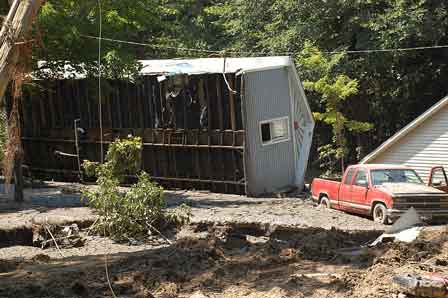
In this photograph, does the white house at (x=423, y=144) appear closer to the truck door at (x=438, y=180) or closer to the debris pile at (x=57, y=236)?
the truck door at (x=438, y=180)

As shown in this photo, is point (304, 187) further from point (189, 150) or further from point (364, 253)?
point (364, 253)

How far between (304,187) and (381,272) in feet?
51.1

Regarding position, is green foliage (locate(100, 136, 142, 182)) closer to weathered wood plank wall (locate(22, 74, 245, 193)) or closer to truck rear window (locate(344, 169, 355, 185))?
weathered wood plank wall (locate(22, 74, 245, 193))

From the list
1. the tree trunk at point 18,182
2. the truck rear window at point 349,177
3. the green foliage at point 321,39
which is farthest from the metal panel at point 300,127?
the tree trunk at point 18,182

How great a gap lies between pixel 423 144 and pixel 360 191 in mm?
7831

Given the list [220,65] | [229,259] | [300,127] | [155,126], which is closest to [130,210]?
[229,259]

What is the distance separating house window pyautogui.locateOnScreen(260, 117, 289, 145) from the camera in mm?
26938

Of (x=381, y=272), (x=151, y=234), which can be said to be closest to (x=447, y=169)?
(x=151, y=234)

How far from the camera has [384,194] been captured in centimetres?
2000

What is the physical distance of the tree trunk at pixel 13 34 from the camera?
36.1ft

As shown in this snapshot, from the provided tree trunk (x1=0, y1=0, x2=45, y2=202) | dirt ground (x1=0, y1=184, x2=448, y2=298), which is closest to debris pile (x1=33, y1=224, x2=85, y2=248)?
dirt ground (x1=0, y1=184, x2=448, y2=298)

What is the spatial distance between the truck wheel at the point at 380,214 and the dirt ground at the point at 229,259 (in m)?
0.37

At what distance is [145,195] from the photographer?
19609 millimetres

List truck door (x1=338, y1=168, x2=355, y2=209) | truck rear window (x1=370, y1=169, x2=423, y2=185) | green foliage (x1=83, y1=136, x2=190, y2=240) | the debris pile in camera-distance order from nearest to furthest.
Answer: the debris pile → green foliage (x1=83, y1=136, x2=190, y2=240) → truck rear window (x1=370, y1=169, x2=423, y2=185) → truck door (x1=338, y1=168, x2=355, y2=209)
